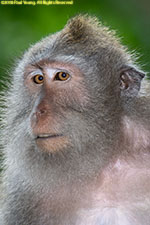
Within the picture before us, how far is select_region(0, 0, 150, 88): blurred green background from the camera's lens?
902 cm

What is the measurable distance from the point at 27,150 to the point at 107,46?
1128 mm

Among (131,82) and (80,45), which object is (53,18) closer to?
(80,45)

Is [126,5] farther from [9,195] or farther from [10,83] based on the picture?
[9,195]

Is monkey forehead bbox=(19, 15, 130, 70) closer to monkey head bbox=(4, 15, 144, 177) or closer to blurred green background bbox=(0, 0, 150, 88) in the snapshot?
monkey head bbox=(4, 15, 144, 177)

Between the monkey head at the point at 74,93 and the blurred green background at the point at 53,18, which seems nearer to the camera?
the monkey head at the point at 74,93

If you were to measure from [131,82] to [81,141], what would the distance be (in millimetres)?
651

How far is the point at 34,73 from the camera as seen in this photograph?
562 cm

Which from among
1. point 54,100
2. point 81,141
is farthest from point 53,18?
point 81,141

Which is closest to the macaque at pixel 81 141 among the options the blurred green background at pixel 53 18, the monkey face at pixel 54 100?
the monkey face at pixel 54 100

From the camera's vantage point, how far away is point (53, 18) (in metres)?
9.23

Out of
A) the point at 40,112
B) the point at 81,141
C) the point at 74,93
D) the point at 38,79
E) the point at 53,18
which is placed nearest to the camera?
A: the point at 40,112

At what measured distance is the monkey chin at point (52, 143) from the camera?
5090mm

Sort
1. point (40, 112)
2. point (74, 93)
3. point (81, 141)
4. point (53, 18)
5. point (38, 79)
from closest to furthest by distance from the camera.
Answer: point (40, 112)
point (81, 141)
point (74, 93)
point (38, 79)
point (53, 18)

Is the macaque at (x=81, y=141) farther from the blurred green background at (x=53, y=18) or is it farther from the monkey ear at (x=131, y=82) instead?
the blurred green background at (x=53, y=18)
